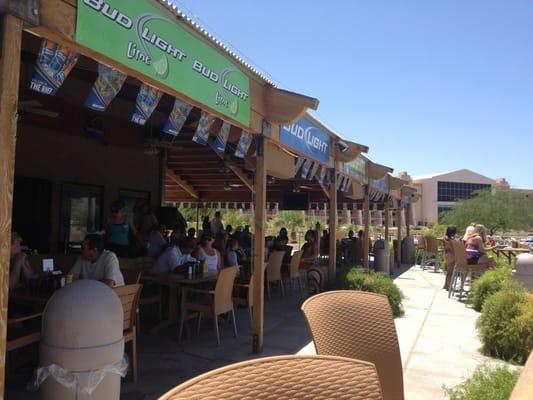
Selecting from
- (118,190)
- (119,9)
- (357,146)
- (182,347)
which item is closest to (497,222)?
(357,146)

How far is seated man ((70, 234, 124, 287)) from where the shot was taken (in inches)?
181

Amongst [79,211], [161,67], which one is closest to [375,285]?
[161,67]

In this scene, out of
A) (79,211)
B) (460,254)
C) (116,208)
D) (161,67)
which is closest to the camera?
(161,67)

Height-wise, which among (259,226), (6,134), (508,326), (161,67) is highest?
(161,67)

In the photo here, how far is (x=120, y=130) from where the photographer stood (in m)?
10.3

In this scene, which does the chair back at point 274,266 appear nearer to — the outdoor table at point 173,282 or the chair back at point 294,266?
the chair back at point 294,266

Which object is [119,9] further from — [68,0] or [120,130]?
[120,130]

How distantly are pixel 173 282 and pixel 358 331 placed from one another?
3.52 metres

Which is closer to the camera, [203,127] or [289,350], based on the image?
[203,127]

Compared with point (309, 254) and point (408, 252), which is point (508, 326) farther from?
point (408, 252)

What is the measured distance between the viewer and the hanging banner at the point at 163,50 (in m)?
2.85

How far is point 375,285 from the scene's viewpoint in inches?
307

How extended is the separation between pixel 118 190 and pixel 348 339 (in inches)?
346

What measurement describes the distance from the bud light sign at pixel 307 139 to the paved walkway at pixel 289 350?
8.87ft
